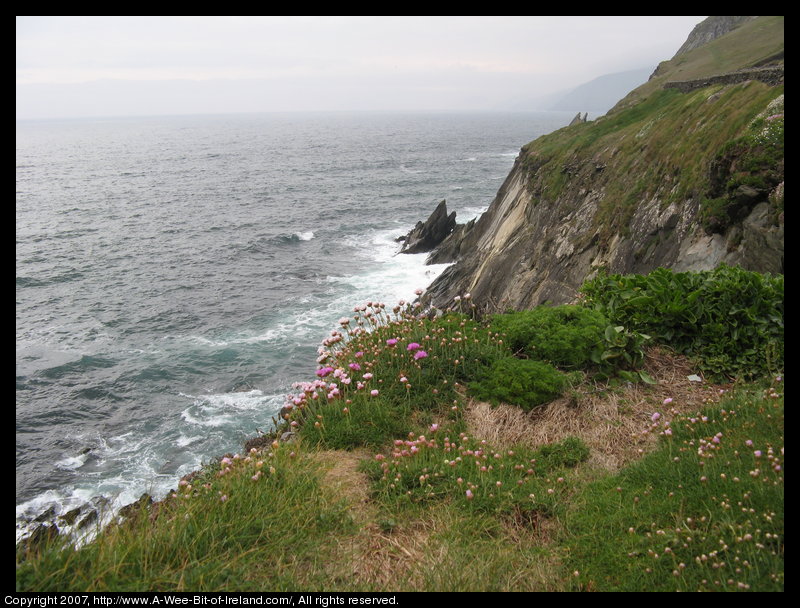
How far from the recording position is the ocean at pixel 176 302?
20000 mm

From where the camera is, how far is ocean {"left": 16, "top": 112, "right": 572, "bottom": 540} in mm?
20000

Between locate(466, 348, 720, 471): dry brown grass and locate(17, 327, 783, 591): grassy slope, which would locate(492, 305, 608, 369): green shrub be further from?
locate(17, 327, 783, 591): grassy slope

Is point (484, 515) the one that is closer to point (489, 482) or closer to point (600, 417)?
point (489, 482)

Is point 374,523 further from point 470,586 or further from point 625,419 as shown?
point 625,419

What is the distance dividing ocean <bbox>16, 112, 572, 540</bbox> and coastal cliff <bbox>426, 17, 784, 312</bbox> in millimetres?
8331

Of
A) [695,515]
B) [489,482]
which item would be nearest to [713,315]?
[695,515]

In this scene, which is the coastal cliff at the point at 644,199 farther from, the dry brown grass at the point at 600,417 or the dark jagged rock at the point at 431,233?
the dark jagged rock at the point at 431,233

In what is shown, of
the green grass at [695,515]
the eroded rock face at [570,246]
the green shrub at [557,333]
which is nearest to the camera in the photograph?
the green grass at [695,515]

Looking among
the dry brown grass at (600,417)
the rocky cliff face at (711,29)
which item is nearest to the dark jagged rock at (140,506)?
the dry brown grass at (600,417)

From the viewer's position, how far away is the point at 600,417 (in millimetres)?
6195

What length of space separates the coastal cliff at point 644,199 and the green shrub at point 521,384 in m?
3.80

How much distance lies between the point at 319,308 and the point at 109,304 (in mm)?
14474

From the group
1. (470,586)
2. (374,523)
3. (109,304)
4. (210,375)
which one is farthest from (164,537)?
(109,304)

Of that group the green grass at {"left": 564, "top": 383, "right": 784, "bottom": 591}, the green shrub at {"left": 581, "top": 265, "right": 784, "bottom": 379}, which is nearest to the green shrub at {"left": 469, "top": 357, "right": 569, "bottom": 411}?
the green grass at {"left": 564, "top": 383, "right": 784, "bottom": 591}
